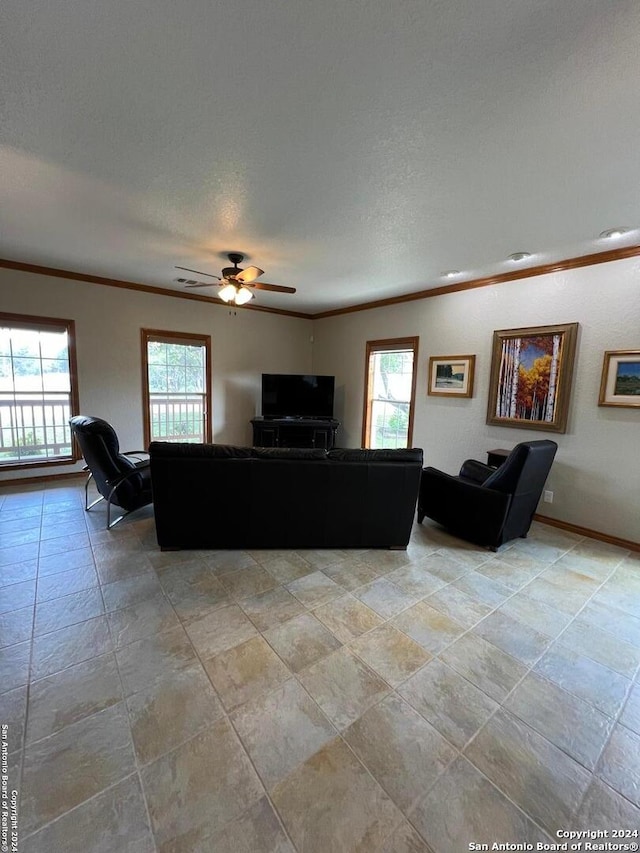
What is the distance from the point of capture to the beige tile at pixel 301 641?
6.10 feet

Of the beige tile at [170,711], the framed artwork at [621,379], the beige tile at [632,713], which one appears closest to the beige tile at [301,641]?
the beige tile at [170,711]

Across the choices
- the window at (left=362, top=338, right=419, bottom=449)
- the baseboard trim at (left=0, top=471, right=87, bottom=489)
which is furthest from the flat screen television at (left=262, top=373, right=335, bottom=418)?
the baseboard trim at (left=0, top=471, right=87, bottom=489)

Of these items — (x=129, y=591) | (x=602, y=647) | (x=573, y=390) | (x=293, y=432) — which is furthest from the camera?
(x=293, y=432)

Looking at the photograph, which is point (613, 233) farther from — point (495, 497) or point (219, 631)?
point (219, 631)

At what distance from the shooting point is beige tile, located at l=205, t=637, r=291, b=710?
165 cm

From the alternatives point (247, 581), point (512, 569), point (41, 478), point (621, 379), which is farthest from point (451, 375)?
point (41, 478)

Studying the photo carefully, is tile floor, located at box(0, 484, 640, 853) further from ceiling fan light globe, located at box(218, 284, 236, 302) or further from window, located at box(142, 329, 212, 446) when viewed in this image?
window, located at box(142, 329, 212, 446)

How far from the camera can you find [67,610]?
2.20 metres

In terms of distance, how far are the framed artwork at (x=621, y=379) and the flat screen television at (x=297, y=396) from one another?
368 cm

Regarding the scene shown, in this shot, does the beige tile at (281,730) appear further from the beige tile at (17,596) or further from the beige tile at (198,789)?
the beige tile at (17,596)

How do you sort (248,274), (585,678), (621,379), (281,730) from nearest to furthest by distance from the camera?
1. (281,730)
2. (585,678)
3. (621,379)
4. (248,274)

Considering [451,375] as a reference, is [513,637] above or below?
below

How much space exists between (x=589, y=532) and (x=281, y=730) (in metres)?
3.48

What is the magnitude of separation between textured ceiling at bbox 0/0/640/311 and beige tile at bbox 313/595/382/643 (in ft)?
8.91
